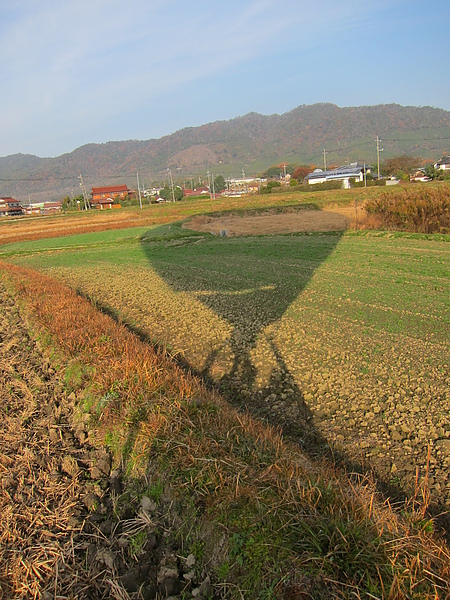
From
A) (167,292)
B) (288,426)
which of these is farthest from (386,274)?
(288,426)

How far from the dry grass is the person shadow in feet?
1.65

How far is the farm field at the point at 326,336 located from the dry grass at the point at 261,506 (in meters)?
0.51

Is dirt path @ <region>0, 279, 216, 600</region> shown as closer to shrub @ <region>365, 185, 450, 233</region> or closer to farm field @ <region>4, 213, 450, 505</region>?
farm field @ <region>4, 213, 450, 505</region>

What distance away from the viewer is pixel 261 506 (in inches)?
111

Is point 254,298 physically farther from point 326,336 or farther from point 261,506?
point 261,506

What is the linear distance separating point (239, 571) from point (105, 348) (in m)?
3.78

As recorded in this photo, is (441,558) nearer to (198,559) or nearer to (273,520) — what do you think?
(273,520)

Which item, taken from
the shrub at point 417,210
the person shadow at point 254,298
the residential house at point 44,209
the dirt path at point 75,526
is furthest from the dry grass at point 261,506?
the residential house at point 44,209

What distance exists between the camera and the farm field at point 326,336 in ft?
13.6

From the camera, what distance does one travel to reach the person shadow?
15.7 ft

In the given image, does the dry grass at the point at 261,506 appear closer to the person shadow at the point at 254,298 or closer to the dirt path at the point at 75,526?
the dirt path at the point at 75,526

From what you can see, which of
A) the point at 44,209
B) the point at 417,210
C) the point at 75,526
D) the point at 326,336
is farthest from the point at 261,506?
the point at 44,209

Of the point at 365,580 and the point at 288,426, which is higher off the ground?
the point at 365,580

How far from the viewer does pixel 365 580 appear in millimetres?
2277
